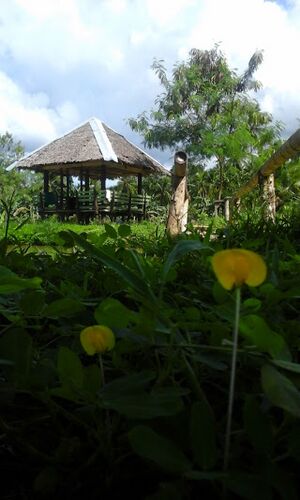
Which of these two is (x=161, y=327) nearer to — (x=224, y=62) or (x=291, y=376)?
(x=291, y=376)

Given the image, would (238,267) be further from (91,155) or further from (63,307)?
(91,155)

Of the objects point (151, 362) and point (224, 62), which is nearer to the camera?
point (151, 362)

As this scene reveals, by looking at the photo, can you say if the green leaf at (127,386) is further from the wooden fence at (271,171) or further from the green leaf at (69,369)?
the wooden fence at (271,171)

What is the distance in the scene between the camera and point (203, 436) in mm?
211

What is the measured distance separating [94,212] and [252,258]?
55.2 ft

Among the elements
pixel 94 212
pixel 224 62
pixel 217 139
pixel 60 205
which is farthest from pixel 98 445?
pixel 224 62

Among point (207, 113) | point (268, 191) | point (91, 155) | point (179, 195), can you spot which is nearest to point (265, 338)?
point (268, 191)

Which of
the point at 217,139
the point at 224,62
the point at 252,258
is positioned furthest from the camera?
the point at 224,62

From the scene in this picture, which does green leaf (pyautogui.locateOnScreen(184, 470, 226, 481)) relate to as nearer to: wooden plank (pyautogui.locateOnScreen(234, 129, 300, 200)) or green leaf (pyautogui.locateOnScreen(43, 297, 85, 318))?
green leaf (pyautogui.locateOnScreen(43, 297, 85, 318))

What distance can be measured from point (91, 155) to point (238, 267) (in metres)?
17.3

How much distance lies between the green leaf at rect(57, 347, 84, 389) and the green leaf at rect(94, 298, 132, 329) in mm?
28

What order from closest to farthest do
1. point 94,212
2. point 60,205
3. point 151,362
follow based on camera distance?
point 151,362
point 94,212
point 60,205

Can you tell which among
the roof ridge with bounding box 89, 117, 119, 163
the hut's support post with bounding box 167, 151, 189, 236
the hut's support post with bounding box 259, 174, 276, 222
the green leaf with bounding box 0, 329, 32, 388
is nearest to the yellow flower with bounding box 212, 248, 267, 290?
the green leaf with bounding box 0, 329, 32, 388

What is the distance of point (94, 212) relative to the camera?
16.8 metres
